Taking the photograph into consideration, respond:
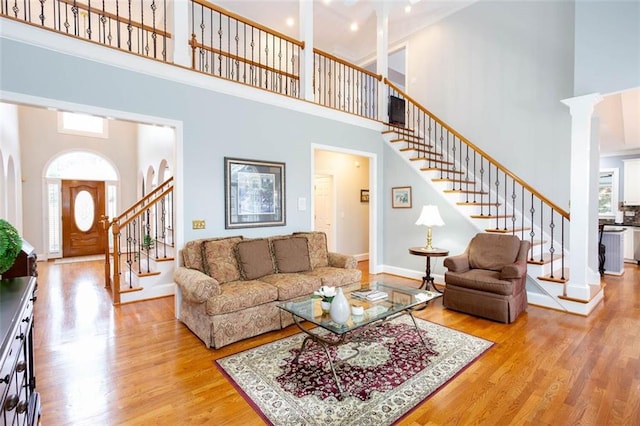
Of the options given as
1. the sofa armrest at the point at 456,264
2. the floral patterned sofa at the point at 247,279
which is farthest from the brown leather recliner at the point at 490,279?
the floral patterned sofa at the point at 247,279

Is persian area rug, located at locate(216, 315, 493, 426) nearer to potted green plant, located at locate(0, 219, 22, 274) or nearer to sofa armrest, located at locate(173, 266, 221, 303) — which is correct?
sofa armrest, located at locate(173, 266, 221, 303)

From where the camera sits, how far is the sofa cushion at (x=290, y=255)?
13.3 ft

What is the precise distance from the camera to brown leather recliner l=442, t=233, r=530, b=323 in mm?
3617

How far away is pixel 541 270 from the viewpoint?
166 inches

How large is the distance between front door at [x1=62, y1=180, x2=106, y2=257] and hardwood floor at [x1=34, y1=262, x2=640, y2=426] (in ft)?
16.6

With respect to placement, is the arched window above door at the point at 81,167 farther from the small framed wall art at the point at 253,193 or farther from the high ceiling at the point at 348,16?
the small framed wall art at the point at 253,193

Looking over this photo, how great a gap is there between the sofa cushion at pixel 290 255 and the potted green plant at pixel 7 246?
2.61 meters

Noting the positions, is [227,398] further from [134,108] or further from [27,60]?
[27,60]

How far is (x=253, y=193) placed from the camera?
14.3ft

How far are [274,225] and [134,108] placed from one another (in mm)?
2190

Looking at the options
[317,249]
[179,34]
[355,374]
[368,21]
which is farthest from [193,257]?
[368,21]

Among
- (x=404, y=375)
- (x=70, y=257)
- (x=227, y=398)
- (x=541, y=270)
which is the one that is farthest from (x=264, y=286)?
(x=70, y=257)

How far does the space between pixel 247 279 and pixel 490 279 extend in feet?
9.20

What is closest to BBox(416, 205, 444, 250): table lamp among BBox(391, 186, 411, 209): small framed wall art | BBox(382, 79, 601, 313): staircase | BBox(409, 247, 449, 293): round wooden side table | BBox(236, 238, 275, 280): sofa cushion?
BBox(409, 247, 449, 293): round wooden side table
